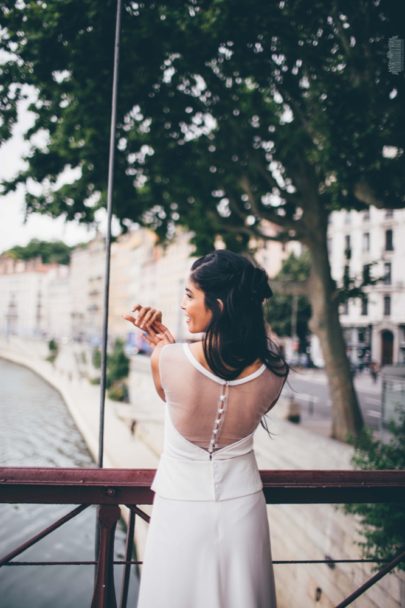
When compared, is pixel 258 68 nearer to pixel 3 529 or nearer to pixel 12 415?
pixel 12 415

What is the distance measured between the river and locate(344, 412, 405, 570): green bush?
149 inches

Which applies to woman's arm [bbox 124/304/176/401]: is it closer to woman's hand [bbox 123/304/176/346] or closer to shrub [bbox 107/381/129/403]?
woman's hand [bbox 123/304/176/346]

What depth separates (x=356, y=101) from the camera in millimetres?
6211

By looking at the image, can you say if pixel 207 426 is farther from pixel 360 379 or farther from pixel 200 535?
pixel 360 379

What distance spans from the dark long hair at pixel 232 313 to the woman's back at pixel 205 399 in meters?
0.04

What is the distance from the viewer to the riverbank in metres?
5.38

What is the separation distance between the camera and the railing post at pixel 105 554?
2109mm

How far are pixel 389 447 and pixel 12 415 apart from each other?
870 cm

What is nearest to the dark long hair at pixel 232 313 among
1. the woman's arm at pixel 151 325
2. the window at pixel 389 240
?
the woman's arm at pixel 151 325

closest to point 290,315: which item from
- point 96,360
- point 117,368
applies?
point 96,360

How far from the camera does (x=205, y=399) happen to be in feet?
5.28

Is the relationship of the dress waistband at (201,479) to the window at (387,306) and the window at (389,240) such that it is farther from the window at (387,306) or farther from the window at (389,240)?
the window at (389,240)

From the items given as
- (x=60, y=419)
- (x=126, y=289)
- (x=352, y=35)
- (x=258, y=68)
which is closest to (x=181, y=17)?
(x=258, y=68)

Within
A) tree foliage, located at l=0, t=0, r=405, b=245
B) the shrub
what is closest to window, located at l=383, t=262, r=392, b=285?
the shrub
